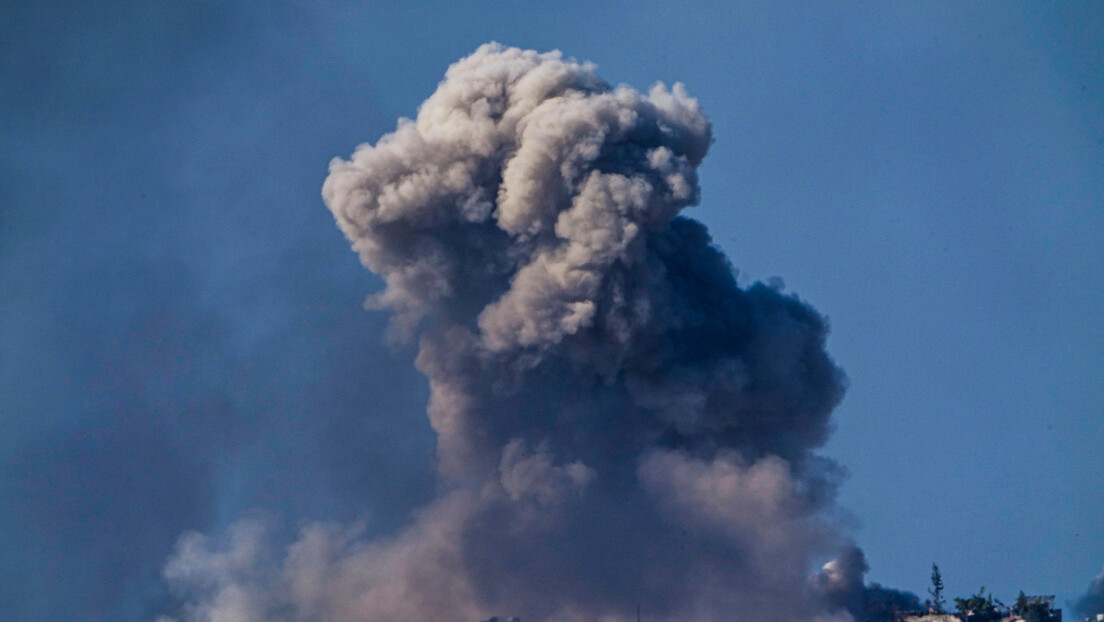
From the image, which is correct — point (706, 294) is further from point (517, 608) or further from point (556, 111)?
point (517, 608)

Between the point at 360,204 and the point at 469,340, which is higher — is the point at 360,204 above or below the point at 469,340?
above

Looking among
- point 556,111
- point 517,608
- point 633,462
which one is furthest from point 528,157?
point 517,608

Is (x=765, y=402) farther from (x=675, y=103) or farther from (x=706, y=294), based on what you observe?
(x=675, y=103)

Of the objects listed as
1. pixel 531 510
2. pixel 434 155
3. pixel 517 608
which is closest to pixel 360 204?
pixel 434 155

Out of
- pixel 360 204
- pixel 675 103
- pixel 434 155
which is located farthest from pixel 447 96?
pixel 675 103

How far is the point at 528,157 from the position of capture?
66312mm

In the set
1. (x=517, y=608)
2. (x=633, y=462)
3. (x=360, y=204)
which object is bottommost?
(x=517, y=608)

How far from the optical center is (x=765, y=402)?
68.1 meters

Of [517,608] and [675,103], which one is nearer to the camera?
[517,608]

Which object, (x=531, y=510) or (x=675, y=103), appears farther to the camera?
(x=675, y=103)

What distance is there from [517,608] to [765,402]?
1609 centimetres

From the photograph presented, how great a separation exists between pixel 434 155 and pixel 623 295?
12402 mm

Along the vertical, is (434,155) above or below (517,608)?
above

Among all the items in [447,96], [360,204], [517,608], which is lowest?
[517,608]
